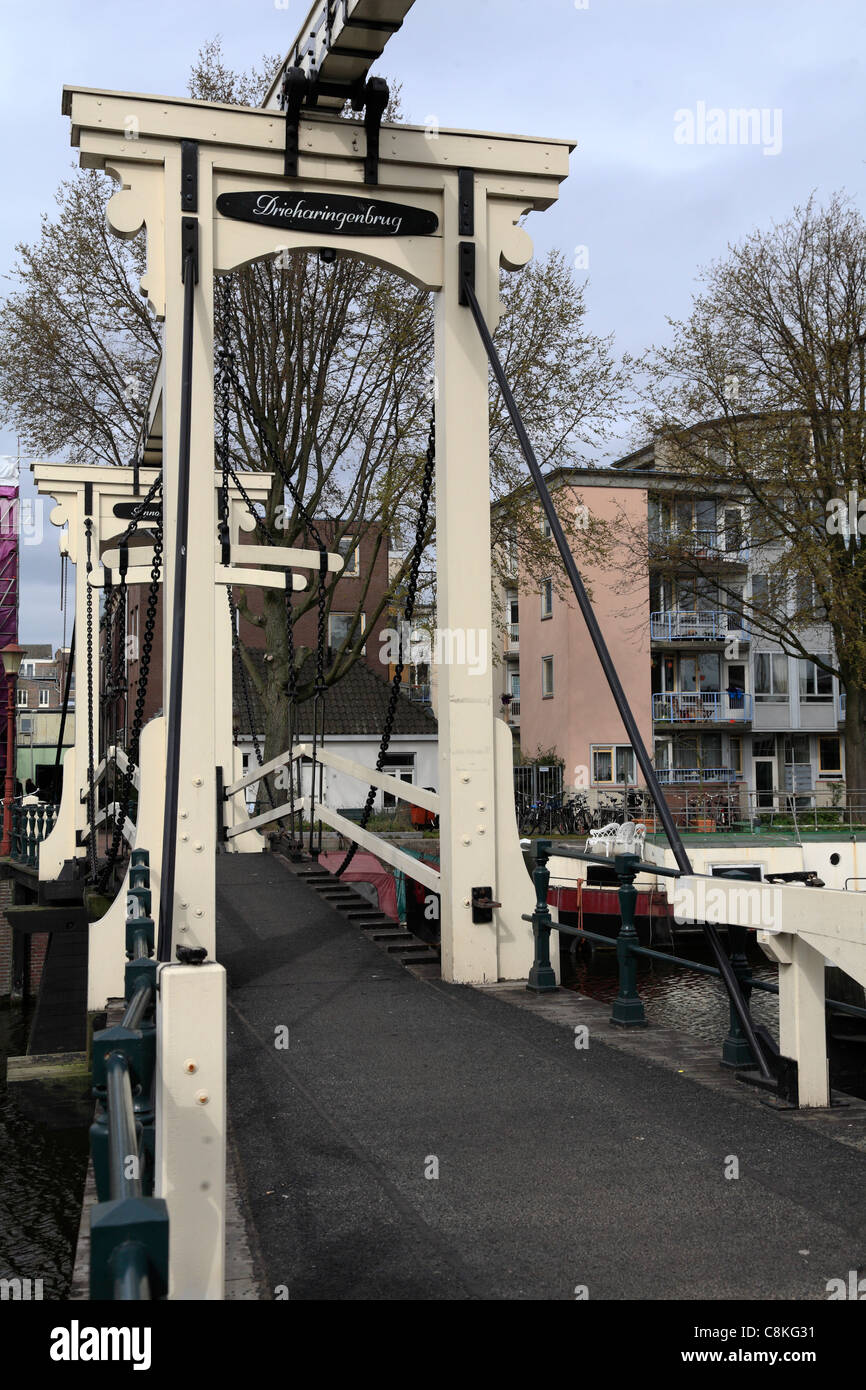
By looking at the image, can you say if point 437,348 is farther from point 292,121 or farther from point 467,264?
point 292,121

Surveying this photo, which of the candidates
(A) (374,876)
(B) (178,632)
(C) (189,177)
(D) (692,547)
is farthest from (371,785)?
(D) (692,547)

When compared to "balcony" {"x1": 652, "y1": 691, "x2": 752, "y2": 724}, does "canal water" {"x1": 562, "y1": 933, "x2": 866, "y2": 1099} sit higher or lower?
lower

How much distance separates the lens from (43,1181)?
421 inches

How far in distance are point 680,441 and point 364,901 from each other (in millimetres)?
21316

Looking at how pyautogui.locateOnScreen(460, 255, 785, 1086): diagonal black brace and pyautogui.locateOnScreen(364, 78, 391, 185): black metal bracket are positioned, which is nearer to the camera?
pyautogui.locateOnScreen(460, 255, 785, 1086): diagonal black brace

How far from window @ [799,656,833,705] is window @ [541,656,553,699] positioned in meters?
9.30

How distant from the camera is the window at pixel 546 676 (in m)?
41.3

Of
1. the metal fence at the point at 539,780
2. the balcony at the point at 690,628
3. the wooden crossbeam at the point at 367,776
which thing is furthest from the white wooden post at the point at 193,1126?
the balcony at the point at 690,628

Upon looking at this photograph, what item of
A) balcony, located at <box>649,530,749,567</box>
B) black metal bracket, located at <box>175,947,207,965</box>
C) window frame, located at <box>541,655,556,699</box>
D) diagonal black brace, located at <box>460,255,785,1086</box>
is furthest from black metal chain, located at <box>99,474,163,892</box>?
window frame, located at <box>541,655,556,699</box>

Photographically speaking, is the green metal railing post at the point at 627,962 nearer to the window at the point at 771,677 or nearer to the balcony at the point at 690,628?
the balcony at the point at 690,628

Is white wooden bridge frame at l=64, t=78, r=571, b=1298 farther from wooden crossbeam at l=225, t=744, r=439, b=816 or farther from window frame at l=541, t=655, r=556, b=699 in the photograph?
window frame at l=541, t=655, r=556, b=699

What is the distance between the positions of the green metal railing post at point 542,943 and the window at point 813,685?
37731 mm

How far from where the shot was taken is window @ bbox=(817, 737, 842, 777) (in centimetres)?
4456
